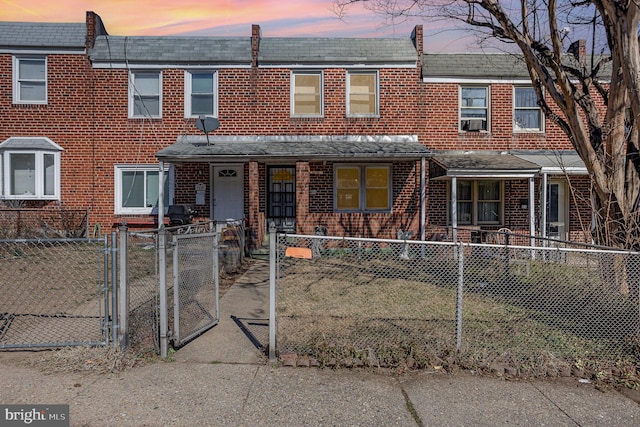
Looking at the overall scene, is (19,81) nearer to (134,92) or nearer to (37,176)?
(37,176)

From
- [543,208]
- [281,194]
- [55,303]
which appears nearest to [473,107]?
[543,208]

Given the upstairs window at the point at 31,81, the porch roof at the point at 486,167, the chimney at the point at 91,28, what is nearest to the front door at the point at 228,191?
the chimney at the point at 91,28

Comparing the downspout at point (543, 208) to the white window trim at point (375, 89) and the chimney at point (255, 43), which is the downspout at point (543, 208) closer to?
the white window trim at point (375, 89)

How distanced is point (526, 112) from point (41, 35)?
1500 centimetres

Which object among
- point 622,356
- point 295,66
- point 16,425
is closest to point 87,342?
point 16,425

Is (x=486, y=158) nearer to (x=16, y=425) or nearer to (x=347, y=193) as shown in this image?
(x=347, y=193)

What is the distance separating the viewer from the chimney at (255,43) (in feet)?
45.0

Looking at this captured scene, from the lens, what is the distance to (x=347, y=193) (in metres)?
13.9

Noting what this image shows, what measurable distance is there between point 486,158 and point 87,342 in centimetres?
1132

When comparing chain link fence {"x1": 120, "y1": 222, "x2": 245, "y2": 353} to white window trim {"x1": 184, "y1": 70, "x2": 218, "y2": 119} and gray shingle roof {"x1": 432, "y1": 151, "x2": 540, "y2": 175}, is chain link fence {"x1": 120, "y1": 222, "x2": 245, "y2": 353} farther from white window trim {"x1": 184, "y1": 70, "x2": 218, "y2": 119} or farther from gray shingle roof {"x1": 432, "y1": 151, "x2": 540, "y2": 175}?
white window trim {"x1": 184, "y1": 70, "x2": 218, "y2": 119}

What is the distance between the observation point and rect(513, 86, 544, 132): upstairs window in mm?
13867

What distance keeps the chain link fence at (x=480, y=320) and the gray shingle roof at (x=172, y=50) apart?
897cm

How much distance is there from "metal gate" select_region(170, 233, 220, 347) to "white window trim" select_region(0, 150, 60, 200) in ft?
30.9

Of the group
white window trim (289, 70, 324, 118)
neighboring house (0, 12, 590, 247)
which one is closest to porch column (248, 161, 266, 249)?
neighboring house (0, 12, 590, 247)
